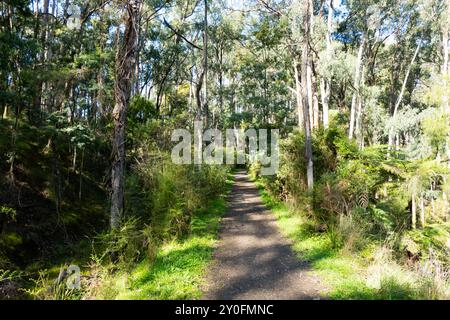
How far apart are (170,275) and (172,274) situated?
2.2 inches

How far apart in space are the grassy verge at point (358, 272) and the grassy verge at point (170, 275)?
6.94 ft

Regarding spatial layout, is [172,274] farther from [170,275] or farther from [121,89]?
[121,89]

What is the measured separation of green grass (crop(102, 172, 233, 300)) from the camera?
4.88 m

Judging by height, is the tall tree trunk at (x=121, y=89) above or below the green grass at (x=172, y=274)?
above

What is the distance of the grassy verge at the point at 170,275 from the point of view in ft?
15.9

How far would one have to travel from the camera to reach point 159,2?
18500 millimetres

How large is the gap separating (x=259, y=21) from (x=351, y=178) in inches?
648

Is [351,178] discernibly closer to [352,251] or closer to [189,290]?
[352,251]

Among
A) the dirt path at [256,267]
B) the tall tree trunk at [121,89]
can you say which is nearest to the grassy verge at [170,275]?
the dirt path at [256,267]

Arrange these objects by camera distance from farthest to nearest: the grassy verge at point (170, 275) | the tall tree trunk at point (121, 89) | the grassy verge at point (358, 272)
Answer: the tall tree trunk at point (121, 89) < the grassy verge at point (170, 275) < the grassy verge at point (358, 272)

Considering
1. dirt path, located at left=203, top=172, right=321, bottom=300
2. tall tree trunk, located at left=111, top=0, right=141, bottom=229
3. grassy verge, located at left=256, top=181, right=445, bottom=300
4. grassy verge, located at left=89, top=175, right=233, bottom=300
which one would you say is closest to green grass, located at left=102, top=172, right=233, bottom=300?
grassy verge, located at left=89, top=175, right=233, bottom=300

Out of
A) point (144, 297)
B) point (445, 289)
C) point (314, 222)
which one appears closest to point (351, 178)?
point (314, 222)

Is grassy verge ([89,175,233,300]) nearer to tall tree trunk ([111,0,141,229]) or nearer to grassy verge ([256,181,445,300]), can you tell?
tall tree trunk ([111,0,141,229])

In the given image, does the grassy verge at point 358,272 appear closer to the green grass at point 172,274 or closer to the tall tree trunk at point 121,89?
the green grass at point 172,274
